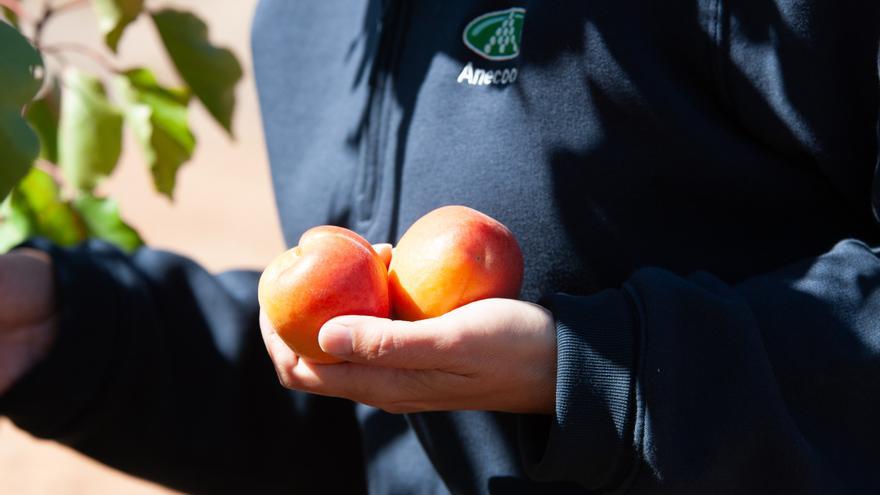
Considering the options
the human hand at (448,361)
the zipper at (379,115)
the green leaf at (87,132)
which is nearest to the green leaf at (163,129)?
the green leaf at (87,132)

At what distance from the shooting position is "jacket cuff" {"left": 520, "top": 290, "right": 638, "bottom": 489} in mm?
1148

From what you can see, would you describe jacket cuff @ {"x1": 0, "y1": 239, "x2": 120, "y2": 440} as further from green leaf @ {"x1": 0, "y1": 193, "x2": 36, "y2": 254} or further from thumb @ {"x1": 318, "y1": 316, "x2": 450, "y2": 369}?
thumb @ {"x1": 318, "y1": 316, "x2": 450, "y2": 369}

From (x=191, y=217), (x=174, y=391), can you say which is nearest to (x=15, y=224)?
(x=174, y=391)

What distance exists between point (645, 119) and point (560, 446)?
47cm

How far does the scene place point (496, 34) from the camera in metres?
1.39

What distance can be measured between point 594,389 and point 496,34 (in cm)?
54

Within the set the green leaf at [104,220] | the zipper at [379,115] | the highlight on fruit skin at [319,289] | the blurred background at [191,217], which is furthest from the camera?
the blurred background at [191,217]

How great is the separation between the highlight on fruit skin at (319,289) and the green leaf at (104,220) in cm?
74

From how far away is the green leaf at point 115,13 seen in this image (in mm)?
1575

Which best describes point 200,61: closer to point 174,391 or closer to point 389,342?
point 174,391

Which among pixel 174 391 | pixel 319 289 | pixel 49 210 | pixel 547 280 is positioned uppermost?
pixel 319 289

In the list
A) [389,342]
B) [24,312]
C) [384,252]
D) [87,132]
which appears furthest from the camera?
[87,132]

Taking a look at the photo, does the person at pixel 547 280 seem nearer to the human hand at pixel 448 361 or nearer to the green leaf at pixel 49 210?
the human hand at pixel 448 361

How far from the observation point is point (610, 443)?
116 cm
